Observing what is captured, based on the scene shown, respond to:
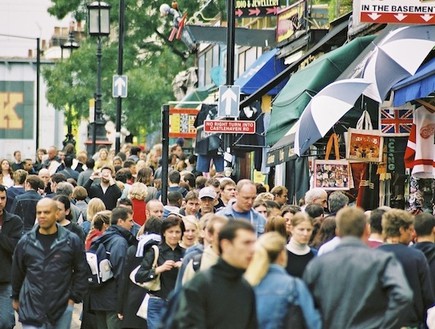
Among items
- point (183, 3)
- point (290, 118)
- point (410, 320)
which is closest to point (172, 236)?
point (410, 320)

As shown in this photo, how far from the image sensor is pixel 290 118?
80.2ft

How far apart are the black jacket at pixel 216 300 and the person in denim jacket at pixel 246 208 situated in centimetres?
630

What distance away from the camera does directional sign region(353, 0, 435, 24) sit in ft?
64.0

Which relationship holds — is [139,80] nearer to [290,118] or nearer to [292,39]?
[292,39]

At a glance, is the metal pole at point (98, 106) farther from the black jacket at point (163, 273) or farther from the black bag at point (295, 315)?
the black bag at point (295, 315)

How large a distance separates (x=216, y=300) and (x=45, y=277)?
17.4 feet

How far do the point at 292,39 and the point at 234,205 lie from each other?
51.0 ft

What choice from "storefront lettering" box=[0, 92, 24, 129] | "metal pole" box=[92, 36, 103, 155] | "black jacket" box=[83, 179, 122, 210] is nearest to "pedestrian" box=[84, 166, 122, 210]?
"black jacket" box=[83, 179, 122, 210]

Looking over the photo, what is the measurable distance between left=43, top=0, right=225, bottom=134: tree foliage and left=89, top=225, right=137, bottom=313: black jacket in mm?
36940

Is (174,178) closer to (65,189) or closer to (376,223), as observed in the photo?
(65,189)

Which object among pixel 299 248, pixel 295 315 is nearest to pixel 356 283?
pixel 295 315

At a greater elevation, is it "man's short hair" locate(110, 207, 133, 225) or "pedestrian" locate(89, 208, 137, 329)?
"man's short hair" locate(110, 207, 133, 225)

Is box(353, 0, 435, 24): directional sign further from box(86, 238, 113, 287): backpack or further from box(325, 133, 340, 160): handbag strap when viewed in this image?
box(86, 238, 113, 287): backpack

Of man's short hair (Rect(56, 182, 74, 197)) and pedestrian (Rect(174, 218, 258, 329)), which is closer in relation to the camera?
pedestrian (Rect(174, 218, 258, 329))
